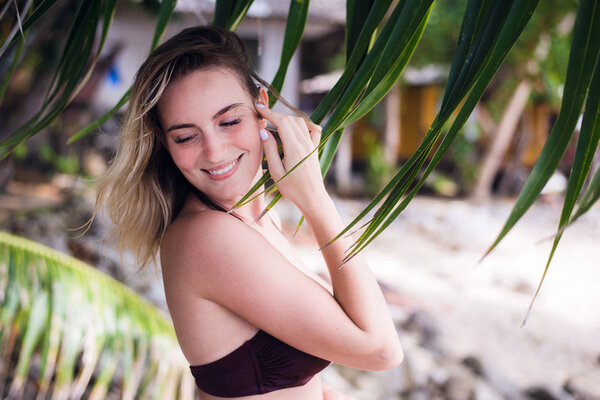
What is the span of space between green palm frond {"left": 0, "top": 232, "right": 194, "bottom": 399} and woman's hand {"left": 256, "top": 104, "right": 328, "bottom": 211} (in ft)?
4.25

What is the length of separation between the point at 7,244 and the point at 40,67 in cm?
262

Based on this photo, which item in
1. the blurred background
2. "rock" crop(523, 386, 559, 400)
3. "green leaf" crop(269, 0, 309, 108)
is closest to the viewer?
"green leaf" crop(269, 0, 309, 108)

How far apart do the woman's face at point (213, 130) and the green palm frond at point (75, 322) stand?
1.14 metres

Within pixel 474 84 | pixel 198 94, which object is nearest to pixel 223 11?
pixel 198 94

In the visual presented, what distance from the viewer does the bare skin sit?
107 centimetres

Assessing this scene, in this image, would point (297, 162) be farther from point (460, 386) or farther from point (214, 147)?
point (460, 386)

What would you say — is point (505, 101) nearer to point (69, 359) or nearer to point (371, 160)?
point (371, 160)

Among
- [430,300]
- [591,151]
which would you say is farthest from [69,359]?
[430,300]

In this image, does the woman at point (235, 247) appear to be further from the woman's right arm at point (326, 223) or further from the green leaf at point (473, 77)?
the green leaf at point (473, 77)

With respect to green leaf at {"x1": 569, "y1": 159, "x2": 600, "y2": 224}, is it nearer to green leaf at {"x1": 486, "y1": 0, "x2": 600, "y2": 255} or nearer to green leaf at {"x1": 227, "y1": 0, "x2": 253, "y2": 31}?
A: green leaf at {"x1": 486, "y1": 0, "x2": 600, "y2": 255}

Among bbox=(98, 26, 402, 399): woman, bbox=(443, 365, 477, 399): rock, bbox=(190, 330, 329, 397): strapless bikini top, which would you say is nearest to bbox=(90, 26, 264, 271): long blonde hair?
bbox=(98, 26, 402, 399): woman

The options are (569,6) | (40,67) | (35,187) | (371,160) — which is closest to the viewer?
(40,67)

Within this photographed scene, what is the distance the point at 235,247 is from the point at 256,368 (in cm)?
28

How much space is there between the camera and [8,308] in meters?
1.96
